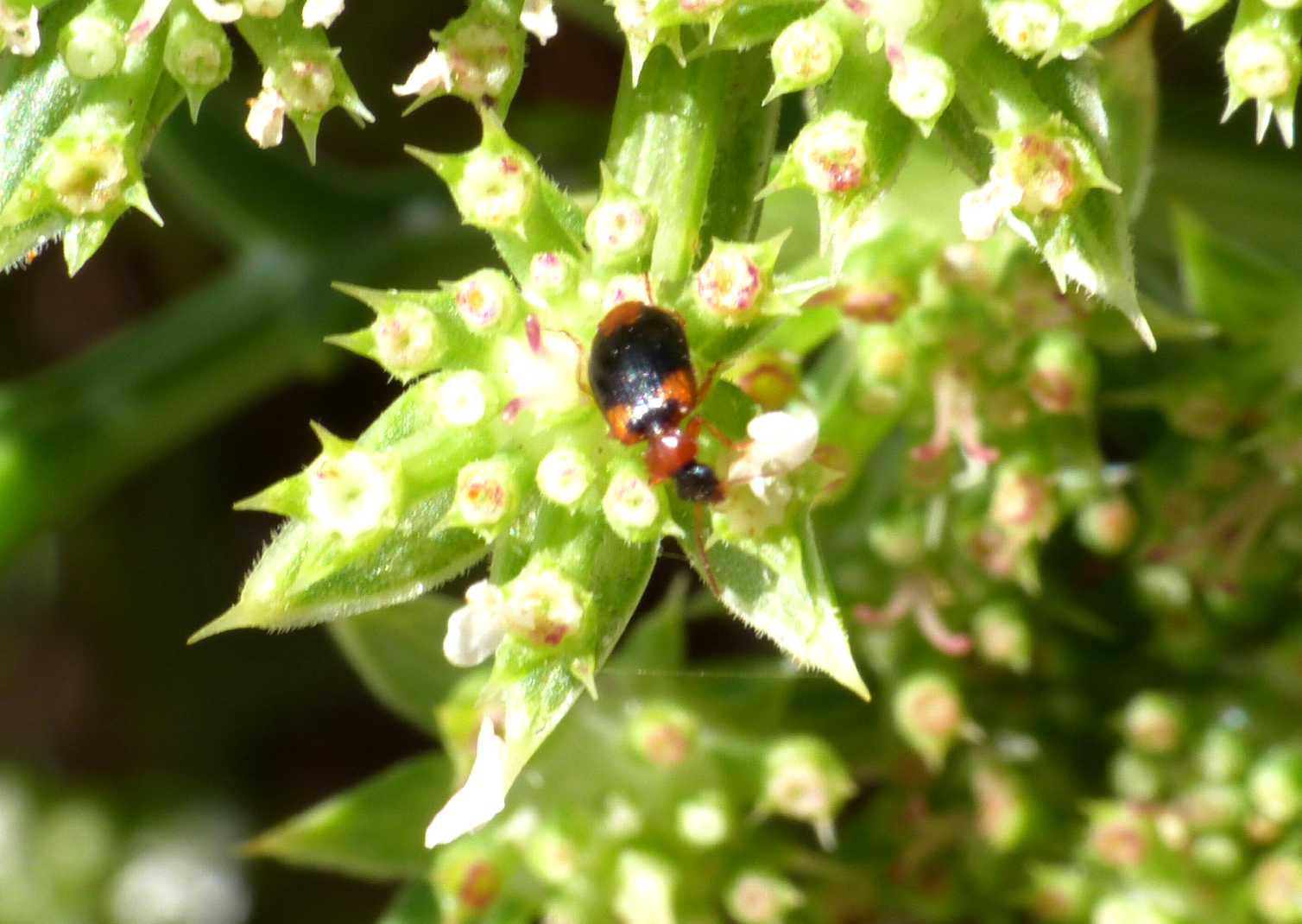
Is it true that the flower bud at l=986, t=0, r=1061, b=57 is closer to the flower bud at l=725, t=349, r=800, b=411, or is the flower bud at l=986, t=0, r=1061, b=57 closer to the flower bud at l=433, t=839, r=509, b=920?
the flower bud at l=725, t=349, r=800, b=411

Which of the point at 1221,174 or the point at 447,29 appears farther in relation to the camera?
the point at 1221,174

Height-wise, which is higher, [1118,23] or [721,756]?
[1118,23]

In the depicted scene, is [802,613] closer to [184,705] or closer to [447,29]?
[447,29]

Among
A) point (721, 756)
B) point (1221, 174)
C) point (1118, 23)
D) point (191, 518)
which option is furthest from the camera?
point (191, 518)

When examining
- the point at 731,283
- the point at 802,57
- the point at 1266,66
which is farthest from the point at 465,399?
the point at 1266,66

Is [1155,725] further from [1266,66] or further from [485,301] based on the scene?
[485,301]

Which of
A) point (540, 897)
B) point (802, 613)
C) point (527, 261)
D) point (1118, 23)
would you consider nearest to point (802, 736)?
point (540, 897)
